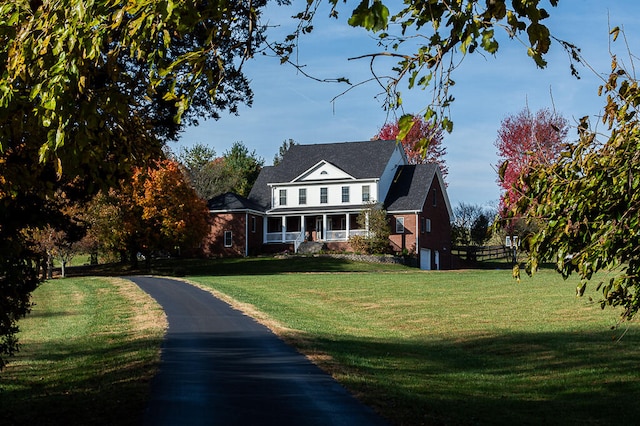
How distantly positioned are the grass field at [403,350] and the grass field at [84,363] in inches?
2.1

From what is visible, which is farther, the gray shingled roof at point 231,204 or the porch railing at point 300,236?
the gray shingled roof at point 231,204

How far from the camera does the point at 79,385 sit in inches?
520

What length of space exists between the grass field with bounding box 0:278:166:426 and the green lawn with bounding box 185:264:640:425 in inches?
137

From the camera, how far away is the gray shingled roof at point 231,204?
61.4 metres

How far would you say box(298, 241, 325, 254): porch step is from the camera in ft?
194

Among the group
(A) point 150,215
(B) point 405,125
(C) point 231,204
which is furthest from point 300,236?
(B) point 405,125

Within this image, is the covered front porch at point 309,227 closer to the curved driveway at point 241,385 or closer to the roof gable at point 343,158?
the roof gable at point 343,158

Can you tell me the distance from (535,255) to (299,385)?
474 cm

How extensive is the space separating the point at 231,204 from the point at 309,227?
22.0ft

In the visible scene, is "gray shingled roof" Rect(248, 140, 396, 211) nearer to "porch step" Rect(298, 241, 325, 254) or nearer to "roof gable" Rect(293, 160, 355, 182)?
"roof gable" Rect(293, 160, 355, 182)

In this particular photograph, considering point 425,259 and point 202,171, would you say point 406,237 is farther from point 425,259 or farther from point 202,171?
point 202,171

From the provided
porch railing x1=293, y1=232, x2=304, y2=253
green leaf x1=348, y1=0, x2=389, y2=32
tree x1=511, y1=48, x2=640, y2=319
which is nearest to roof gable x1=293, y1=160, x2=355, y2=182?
porch railing x1=293, y1=232, x2=304, y2=253

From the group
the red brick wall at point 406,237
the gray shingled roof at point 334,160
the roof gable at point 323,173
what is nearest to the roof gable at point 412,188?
the red brick wall at point 406,237

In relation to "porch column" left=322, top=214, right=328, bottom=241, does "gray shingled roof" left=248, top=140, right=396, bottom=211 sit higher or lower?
higher
